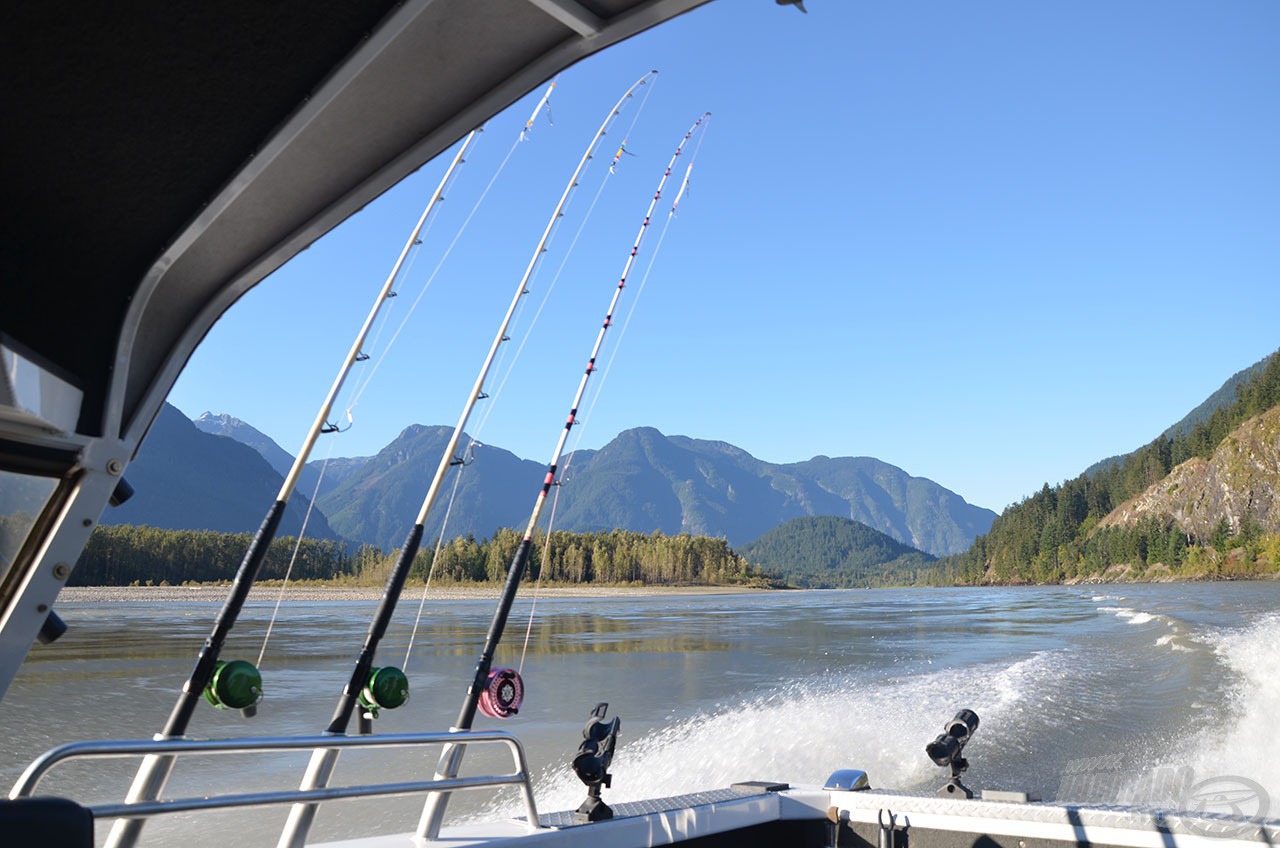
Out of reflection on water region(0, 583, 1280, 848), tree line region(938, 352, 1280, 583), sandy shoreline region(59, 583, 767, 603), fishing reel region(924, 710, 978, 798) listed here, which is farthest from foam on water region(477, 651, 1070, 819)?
tree line region(938, 352, 1280, 583)

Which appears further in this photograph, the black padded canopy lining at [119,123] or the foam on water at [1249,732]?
the foam on water at [1249,732]

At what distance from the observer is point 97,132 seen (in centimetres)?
183

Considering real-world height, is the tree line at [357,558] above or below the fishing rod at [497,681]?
above

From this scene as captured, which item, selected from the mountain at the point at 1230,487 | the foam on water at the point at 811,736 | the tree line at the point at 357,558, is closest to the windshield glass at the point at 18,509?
the foam on water at the point at 811,736

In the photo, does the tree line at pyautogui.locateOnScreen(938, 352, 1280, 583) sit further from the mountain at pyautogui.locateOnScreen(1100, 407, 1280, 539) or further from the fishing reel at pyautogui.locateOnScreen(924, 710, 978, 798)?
the fishing reel at pyautogui.locateOnScreen(924, 710, 978, 798)

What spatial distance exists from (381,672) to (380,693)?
2.9 inches

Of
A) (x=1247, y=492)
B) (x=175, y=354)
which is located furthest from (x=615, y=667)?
(x=1247, y=492)

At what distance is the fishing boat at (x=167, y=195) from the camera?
1687mm

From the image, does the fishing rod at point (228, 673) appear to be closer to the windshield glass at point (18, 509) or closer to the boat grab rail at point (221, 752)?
the boat grab rail at point (221, 752)

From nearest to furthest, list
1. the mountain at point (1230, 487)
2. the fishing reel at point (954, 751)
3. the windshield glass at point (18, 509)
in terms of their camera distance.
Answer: the windshield glass at point (18, 509), the fishing reel at point (954, 751), the mountain at point (1230, 487)

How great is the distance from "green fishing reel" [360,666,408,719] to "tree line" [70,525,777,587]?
→ 44.8 metres

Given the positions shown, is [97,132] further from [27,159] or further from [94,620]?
[94,620]

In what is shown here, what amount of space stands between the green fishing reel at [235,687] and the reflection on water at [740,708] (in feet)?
10.5

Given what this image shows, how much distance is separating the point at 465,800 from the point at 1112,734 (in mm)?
6146
